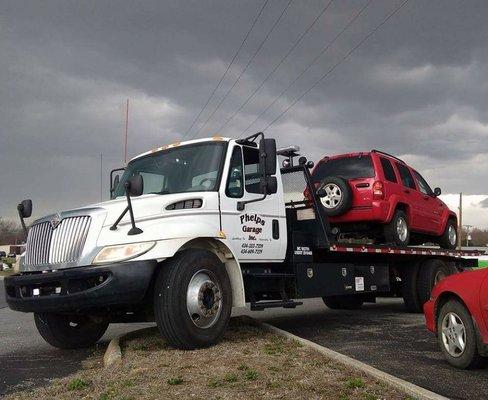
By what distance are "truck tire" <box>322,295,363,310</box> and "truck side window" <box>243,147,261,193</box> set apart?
546 cm

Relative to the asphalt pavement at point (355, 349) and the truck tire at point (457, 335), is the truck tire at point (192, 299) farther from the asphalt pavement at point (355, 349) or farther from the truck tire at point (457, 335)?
the truck tire at point (457, 335)

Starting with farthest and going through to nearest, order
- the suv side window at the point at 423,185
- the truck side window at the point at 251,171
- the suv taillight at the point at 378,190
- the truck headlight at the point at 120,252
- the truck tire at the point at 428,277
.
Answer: the suv side window at the point at 423,185, the truck tire at the point at 428,277, the suv taillight at the point at 378,190, the truck side window at the point at 251,171, the truck headlight at the point at 120,252

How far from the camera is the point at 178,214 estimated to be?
20.4 ft

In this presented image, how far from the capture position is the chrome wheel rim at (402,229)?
1012 centimetres

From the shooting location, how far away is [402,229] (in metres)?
10.2

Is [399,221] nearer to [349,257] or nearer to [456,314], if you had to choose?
[349,257]

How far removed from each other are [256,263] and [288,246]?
2.47 ft

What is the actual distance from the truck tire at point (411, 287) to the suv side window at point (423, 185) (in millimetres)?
1599

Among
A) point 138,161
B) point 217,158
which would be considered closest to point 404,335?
point 217,158

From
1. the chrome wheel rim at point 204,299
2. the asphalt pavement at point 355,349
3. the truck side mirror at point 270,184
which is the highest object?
the truck side mirror at point 270,184

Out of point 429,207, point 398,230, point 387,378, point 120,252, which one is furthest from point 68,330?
point 429,207

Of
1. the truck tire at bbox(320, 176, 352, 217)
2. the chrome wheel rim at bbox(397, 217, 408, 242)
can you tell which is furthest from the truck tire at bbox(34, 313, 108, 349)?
the chrome wheel rim at bbox(397, 217, 408, 242)

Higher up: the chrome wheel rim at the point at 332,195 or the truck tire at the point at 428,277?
the chrome wheel rim at the point at 332,195

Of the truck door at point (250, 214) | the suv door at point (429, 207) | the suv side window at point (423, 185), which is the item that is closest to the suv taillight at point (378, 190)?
the suv door at point (429, 207)
